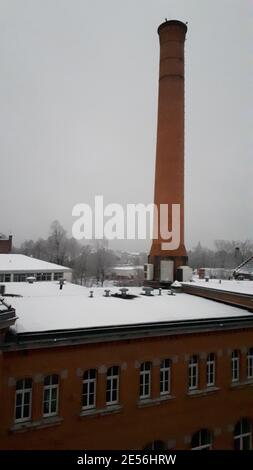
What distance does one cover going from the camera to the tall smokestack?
98.2 feet

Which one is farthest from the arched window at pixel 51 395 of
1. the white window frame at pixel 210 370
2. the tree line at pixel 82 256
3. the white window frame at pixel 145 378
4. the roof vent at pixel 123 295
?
the tree line at pixel 82 256

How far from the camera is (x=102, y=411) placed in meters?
14.6

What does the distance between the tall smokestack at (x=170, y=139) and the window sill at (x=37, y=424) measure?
1725 centimetres

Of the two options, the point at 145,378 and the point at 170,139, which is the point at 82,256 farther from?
the point at 145,378

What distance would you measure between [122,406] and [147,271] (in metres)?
16.6

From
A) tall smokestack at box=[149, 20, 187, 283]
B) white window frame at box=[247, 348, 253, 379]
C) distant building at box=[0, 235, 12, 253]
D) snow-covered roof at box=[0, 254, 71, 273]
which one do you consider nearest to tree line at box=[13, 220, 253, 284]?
distant building at box=[0, 235, 12, 253]

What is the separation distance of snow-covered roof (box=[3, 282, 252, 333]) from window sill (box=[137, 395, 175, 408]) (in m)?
3.35

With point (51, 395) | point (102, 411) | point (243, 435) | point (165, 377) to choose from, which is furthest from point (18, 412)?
point (243, 435)

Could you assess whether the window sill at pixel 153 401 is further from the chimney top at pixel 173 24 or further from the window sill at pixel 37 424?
the chimney top at pixel 173 24

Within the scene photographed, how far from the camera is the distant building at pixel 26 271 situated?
42844mm

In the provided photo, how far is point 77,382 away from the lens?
46.8ft

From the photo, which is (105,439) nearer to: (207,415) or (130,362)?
(130,362)

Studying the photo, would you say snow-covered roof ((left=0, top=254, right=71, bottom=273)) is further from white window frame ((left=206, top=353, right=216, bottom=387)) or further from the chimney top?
white window frame ((left=206, top=353, right=216, bottom=387))
